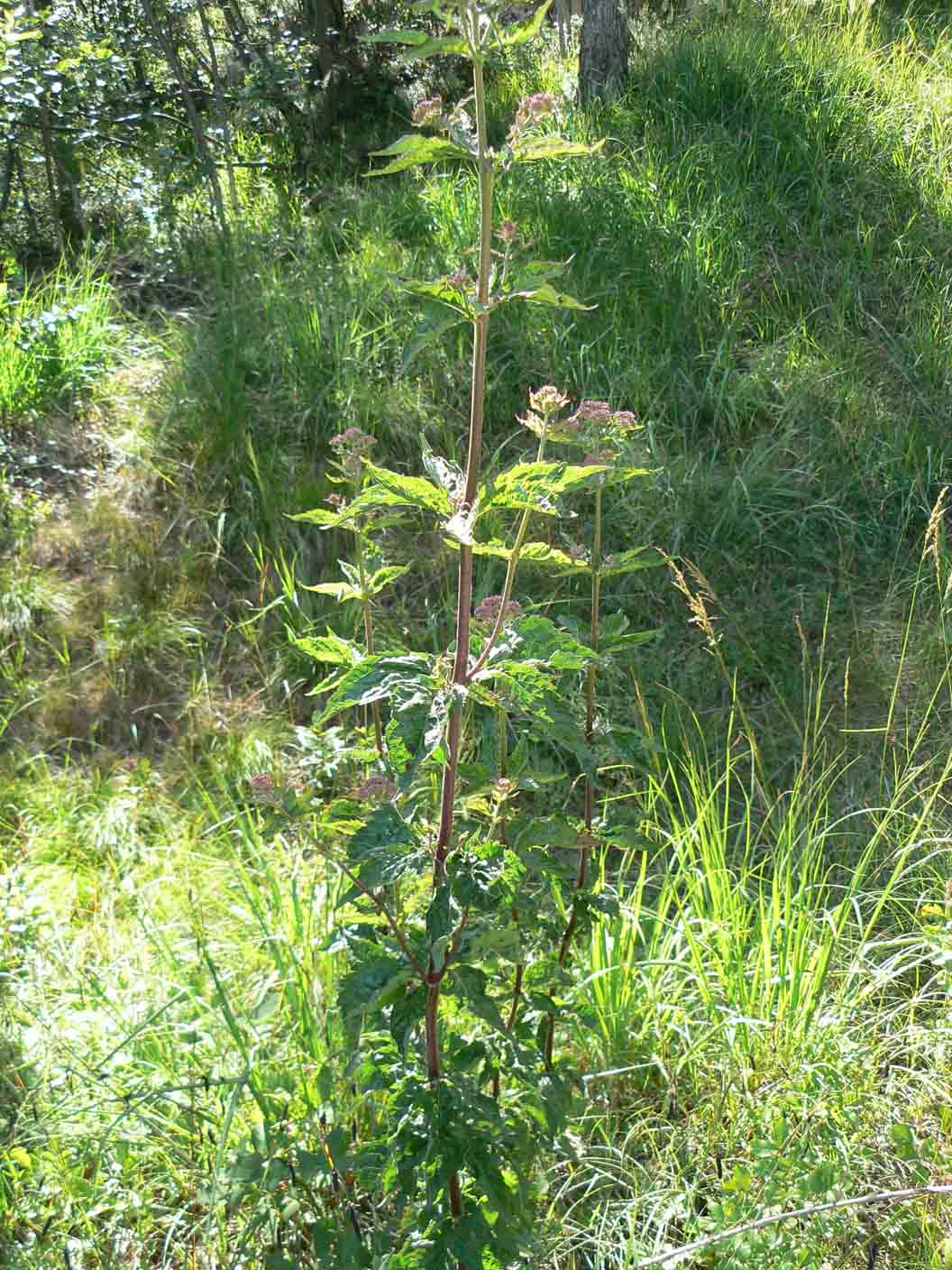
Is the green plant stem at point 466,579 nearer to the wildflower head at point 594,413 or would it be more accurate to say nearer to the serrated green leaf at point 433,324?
the serrated green leaf at point 433,324

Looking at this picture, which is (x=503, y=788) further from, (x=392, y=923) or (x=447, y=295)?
(x=447, y=295)

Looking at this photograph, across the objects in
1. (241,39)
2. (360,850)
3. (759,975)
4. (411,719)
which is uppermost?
(241,39)

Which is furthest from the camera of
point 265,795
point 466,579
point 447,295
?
point 265,795

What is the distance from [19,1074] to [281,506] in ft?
6.68

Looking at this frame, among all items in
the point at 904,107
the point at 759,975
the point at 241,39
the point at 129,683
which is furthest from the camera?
the point at 241,39

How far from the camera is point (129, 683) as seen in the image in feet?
11.9

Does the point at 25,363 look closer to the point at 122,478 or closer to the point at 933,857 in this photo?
the point at 122,478

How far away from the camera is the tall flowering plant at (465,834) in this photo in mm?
1293

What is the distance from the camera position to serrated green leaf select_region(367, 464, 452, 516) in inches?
52.2

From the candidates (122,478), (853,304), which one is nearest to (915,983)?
(853,304)

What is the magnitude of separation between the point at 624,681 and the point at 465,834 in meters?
1.72

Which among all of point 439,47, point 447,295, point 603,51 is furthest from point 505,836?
point 603,51

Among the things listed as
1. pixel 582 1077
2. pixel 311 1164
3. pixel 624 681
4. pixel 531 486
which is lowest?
pixel 624 681

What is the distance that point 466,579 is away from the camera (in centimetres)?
140
